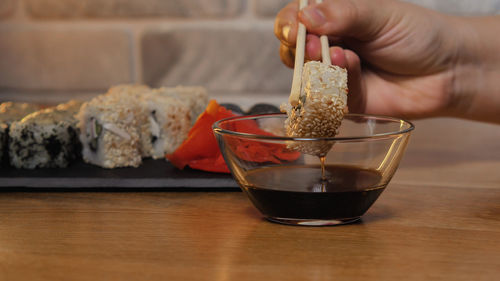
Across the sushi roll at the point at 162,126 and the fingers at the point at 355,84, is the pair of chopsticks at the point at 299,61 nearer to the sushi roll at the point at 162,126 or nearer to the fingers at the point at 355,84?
the fingers at the point at 355,84

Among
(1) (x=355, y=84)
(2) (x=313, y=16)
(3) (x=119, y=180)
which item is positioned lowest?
(3) (x=119, y=180)

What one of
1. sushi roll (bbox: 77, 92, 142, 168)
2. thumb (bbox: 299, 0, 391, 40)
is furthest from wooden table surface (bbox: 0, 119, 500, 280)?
thumb (bbox: 299, 0, 391, 40)

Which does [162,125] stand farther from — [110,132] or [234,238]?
[234,238]

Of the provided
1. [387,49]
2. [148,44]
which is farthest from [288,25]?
[148,44]

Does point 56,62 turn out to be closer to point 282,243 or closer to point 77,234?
→ point 77,234

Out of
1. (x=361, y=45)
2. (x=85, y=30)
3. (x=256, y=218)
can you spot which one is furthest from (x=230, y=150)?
(x=85, y=30)

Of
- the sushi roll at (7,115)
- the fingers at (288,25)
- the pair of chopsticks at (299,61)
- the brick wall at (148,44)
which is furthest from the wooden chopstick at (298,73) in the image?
the brick wall at (148,44)

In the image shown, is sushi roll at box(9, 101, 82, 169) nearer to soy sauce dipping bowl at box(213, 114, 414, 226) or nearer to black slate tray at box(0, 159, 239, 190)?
black slate tray at box(0, 159, 239, 190)

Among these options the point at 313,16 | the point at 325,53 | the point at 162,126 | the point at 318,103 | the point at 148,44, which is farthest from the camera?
the point at 148,44
